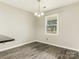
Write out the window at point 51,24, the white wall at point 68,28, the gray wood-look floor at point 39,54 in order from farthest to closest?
1. the window at point 51,24
2. the white wall at point 68,28
3. the gray wood-look floor at point 39,54

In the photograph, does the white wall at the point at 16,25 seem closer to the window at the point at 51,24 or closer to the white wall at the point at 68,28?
the window at the point at 51,24

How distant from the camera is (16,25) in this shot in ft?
13.4

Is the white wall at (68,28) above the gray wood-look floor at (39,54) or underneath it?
above

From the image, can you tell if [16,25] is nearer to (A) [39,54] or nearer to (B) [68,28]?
(A) [39,54]

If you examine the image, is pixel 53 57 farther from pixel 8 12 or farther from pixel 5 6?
pixel 5 6

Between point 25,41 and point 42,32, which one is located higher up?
point 42,32

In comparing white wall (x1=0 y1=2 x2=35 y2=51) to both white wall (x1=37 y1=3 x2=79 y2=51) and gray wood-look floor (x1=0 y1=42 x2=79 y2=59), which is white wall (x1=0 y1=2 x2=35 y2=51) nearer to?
gray wood-look floor (x1=0 y1=42 x2=79 y2=59)

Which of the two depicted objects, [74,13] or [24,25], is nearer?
[74,13]

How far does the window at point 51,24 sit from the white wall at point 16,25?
1.18 meters

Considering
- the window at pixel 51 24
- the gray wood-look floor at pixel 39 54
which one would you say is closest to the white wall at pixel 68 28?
the window at pixel 51 24

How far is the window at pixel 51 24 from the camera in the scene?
439 centimetres

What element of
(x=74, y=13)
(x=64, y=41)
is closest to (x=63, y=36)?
(x=64, y=41)

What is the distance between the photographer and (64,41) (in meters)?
3.91

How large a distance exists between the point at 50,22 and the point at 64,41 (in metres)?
1.64
